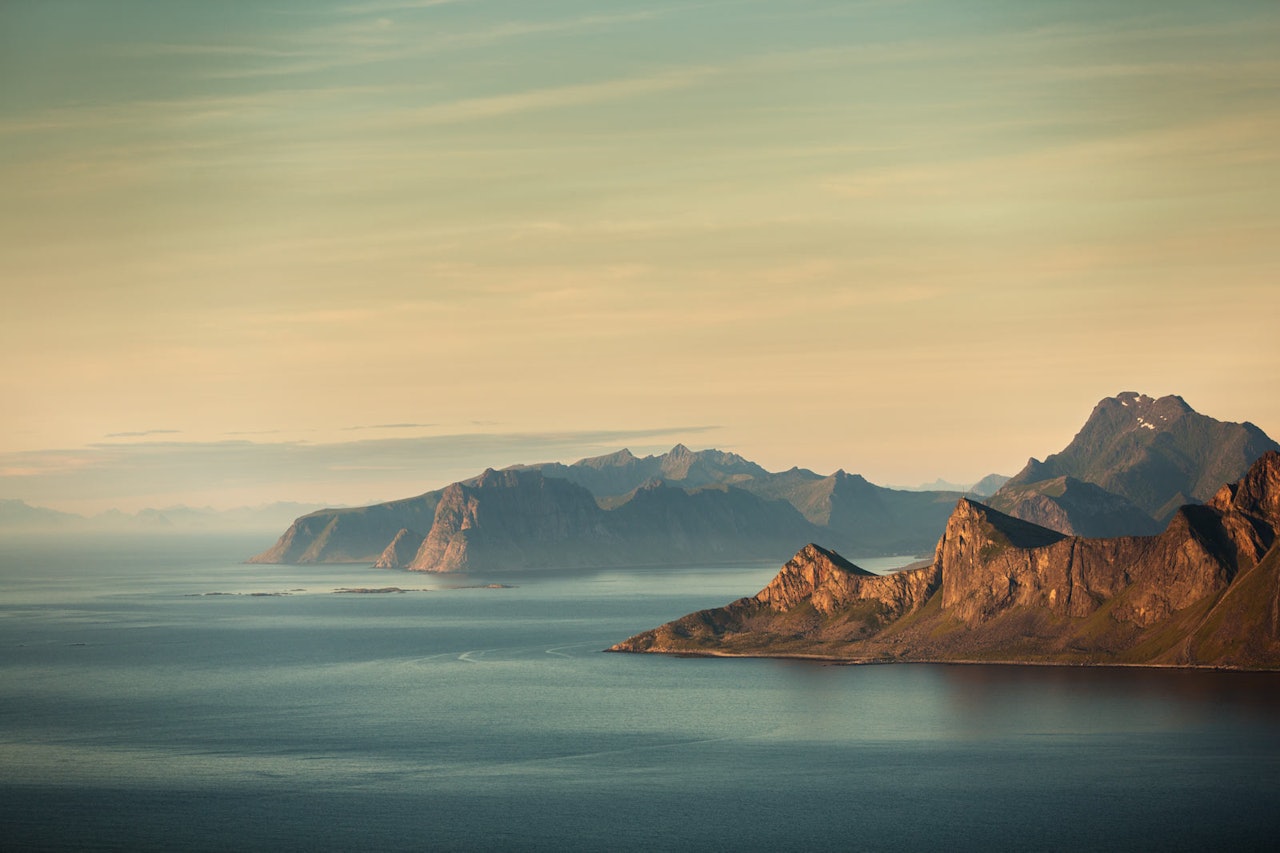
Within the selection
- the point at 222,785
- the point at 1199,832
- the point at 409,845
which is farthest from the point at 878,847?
the point at 222,785

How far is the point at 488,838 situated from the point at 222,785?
46767mm

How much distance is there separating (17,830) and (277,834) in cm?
2865

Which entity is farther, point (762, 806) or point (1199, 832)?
point (762, 806)

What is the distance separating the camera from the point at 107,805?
17375cm

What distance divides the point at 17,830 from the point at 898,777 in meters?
107

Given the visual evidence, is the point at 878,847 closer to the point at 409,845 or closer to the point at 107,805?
the point at 409,845

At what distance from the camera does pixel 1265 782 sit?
178 metres

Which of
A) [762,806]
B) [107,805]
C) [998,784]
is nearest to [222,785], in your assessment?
[107,805]

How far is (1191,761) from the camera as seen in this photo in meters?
191

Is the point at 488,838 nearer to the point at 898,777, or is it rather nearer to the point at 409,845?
the point at 409,845

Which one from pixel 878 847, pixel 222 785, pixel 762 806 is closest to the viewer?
pixel 878 847

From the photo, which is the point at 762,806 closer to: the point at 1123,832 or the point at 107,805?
the point at 1123,832

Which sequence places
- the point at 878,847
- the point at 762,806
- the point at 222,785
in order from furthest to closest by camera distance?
the point at 222,785 < the point at 762,806 < the point at 878,847

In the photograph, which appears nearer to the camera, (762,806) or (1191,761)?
(762,806)
